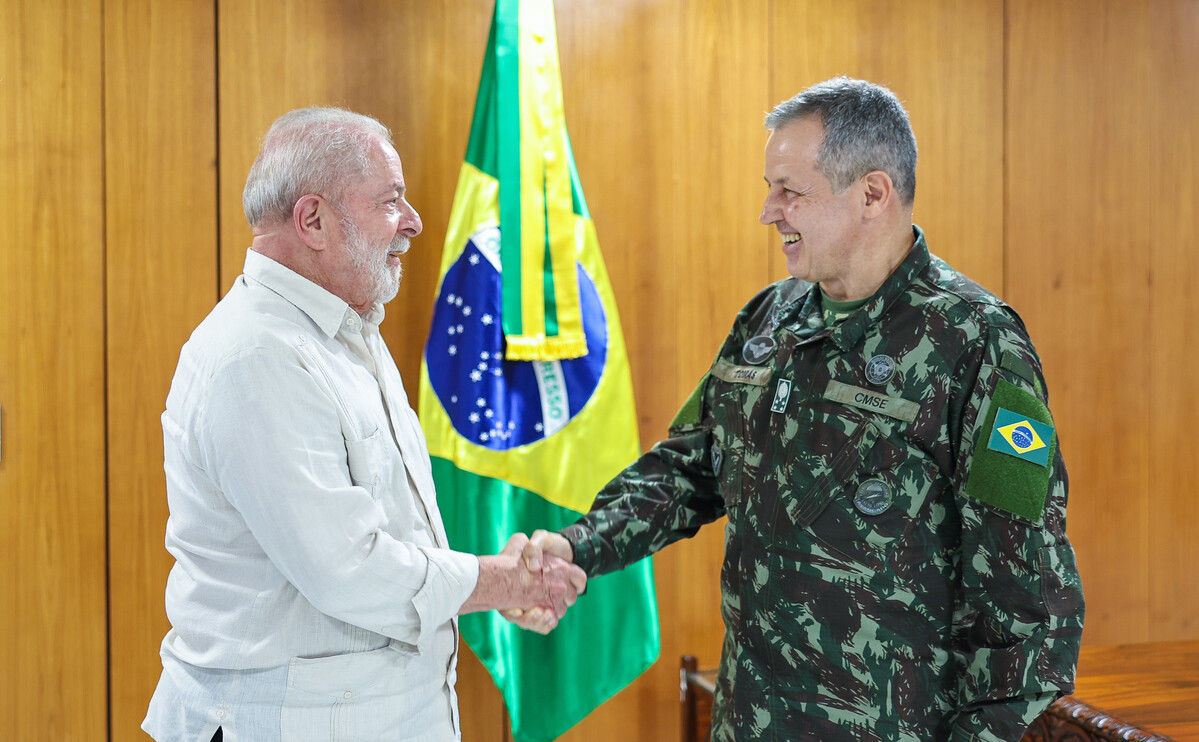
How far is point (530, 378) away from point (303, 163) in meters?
1.13

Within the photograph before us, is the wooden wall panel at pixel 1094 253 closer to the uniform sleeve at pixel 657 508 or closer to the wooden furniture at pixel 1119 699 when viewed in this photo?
the wooden furniture at pixel 1119 699

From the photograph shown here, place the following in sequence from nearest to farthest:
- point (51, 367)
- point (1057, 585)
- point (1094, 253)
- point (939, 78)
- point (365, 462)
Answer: point (1057, 585) → point (365, 462) → point (51, 367) → point (939, 78) → point (1094, 253)

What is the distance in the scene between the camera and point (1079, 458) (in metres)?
3.43

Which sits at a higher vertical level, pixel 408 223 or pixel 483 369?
pixel 408 223

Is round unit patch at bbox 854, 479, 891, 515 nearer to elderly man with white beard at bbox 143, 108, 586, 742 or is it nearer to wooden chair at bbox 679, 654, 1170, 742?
elderly man with white beard at bbox 143, 108, 586, 742

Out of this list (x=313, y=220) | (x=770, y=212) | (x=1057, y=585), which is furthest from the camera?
(x=770, y=212)

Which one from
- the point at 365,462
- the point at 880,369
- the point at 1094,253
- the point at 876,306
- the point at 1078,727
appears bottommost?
the point at 1078,727

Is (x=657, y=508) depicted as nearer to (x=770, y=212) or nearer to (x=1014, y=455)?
(x=770, y=212)

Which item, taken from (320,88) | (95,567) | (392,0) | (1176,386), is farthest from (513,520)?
(1176,386)

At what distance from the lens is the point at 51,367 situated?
258 cm

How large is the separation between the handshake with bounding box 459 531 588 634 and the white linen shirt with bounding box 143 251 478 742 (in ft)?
0.64

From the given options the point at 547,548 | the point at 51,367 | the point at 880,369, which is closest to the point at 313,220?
the point at 547,548

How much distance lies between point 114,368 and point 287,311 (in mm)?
1341

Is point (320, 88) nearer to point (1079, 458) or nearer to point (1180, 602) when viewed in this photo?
point (1079, 458)
